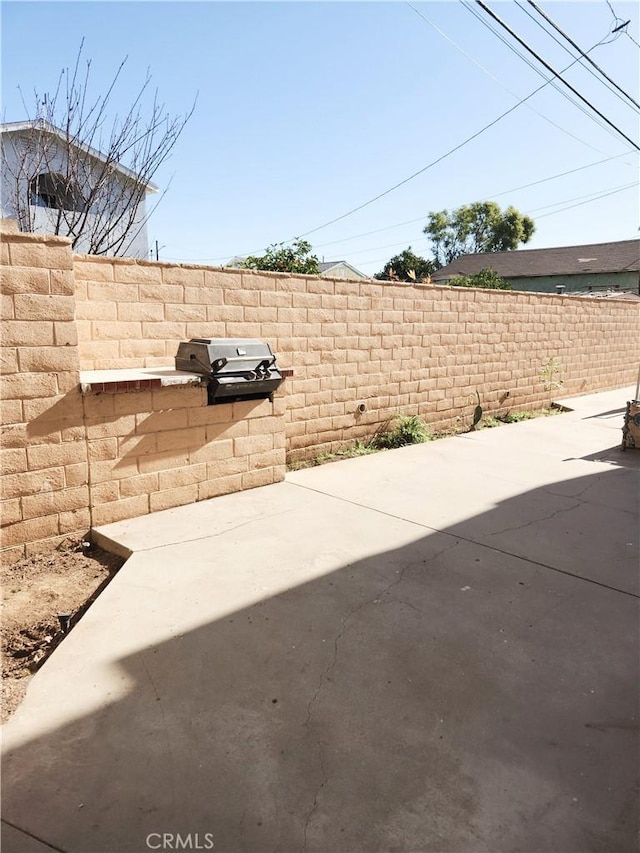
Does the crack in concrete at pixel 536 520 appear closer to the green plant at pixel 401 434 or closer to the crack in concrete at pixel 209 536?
the crack in concrete at pixel 209 536

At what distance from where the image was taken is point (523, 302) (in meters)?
9.36

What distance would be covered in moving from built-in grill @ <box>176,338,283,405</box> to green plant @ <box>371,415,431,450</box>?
8.02 feet

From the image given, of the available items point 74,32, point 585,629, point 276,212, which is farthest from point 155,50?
point 276,212

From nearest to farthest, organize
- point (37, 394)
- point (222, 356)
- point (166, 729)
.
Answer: point (166, 729) < point (37, 394) < point (222, 356)

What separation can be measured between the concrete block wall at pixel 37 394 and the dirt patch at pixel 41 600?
0.58 feet

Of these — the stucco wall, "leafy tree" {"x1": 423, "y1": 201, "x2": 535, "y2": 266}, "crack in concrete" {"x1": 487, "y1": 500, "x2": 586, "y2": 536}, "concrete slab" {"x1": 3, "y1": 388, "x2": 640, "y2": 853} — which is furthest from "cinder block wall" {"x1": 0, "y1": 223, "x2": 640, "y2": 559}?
"leafy tree" {"x1": 423, "y1": 201, "x2": 535, "y2": 266}

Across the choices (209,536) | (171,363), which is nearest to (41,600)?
(209,536)

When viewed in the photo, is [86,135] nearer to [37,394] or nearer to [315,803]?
[37,394]

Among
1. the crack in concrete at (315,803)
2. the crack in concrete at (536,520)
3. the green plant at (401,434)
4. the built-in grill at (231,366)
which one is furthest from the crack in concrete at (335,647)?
the green plant at (401,434)

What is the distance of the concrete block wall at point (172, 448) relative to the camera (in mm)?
4055

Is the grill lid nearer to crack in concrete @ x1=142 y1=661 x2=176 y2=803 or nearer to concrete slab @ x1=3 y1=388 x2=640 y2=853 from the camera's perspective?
concrete slab @ x1=3 y1=388 x2=640 y2=853

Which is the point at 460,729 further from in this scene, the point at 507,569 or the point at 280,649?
the point at 507,569

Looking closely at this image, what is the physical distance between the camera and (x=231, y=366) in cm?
465

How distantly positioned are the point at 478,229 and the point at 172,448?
48.5 m
